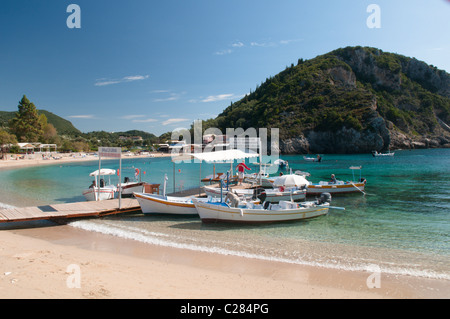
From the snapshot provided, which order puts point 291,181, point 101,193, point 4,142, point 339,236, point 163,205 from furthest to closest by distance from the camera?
point 4,142
point 101,193
point 291,181
point 163,205
point 339,236

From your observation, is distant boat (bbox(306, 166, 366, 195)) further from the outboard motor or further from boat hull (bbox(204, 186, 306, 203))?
the outboard motor

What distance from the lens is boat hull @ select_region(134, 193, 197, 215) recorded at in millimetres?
15109

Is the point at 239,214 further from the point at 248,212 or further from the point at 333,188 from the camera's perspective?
the point at 333,188

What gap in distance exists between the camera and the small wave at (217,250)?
8.24 meters

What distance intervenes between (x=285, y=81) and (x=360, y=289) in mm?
134929

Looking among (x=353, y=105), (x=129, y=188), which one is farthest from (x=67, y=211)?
(x=353, y=105)

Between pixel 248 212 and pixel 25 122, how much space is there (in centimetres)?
10756

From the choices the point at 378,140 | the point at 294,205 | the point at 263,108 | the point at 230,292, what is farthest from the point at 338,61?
the point at 230,292

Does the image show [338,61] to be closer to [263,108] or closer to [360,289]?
[263,108]

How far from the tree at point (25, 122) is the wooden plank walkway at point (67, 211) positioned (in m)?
98.1

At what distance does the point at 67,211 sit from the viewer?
14305 millimetres

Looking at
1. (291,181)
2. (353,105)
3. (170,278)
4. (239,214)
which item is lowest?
(170,278)

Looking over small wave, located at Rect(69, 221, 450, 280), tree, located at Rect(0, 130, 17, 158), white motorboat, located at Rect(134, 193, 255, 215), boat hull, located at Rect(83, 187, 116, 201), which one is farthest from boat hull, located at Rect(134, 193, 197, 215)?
tree, located at Rect(0, 130, 17, 158)

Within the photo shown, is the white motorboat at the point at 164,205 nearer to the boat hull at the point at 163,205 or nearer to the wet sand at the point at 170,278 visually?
the boat hull at the point at 163,205
